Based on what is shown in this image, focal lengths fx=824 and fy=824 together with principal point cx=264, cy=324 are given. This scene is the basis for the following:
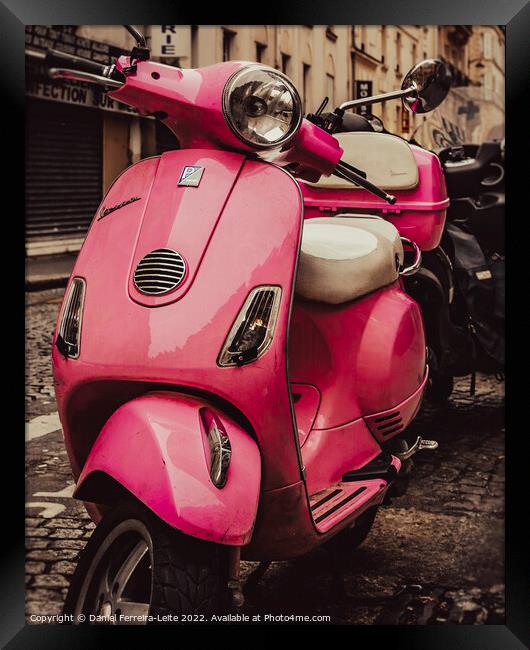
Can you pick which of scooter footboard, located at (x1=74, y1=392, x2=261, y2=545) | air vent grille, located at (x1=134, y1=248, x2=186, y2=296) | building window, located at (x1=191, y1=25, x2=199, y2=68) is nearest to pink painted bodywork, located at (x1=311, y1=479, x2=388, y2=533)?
scooter footboard, located at (x1=74, y1=392, x2=261, y2=545)

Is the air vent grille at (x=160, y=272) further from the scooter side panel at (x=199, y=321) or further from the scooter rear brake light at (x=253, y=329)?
the scooter rear brake light at (x=253, y=329)

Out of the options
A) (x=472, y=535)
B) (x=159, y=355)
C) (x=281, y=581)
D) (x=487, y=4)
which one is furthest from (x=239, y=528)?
(x=487, y=4)

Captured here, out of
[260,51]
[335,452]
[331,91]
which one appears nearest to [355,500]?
[335,452]

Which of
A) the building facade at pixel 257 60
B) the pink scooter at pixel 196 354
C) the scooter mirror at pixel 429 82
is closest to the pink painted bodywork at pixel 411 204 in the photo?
the building facade at pixel 257 60

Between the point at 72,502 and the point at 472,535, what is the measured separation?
142 centimetres

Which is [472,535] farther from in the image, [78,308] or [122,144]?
[122,144]

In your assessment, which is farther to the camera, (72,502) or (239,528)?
(72,502)

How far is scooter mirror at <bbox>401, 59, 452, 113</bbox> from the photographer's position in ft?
8.88

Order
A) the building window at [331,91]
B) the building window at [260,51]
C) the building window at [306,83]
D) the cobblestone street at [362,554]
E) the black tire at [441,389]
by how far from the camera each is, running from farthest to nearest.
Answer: the black tire at [441,389], the building window at [331,91], the building window at [306,83], the building window at [260,51], the cobblestone street at [362,554]

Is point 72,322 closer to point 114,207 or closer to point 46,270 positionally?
point 114,207

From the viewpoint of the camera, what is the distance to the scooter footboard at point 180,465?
178cm

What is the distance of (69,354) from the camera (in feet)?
7.00

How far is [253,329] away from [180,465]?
16.2 inches

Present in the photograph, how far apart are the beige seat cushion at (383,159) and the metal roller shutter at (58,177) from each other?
1091 mm
